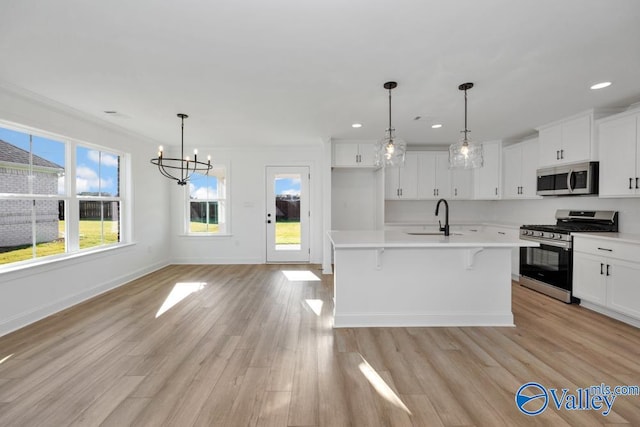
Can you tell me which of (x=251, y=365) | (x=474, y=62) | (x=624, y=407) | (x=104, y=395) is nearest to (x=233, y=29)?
(x=474, y=62)

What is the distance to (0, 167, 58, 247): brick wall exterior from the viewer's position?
9.57 ft

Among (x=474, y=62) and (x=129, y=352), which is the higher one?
(x=474, y=62)

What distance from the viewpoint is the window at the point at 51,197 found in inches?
117

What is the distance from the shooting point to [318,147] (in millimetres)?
5816

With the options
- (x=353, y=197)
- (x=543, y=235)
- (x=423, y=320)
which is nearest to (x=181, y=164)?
(x=353, y=197)

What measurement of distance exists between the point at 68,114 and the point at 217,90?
2146 mm

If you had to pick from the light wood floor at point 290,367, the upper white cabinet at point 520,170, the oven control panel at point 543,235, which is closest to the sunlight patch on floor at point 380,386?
the light wood floor at point 290,367

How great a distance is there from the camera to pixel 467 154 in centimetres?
285

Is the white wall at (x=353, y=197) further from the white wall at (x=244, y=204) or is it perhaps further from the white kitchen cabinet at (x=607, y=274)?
the white kitchen cabinet at (x=607, y=274)

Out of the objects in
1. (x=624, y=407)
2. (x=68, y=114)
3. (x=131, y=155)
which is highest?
(x=68, y=114)

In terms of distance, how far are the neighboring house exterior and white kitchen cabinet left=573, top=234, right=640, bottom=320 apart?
6345 mm

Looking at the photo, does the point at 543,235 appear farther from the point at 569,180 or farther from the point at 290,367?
the point at 290,367

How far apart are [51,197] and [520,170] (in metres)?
6.69

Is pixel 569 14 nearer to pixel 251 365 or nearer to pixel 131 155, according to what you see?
pixel 251 365
